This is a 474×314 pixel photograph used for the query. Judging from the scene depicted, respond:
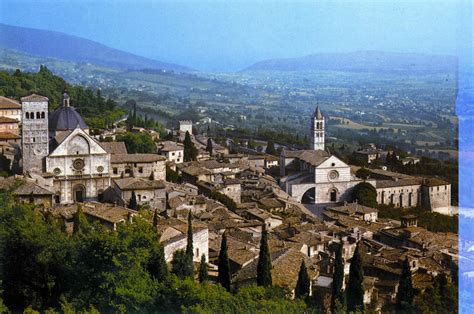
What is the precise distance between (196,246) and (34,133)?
23.5 feet

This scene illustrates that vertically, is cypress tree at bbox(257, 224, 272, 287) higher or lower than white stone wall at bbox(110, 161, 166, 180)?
lower

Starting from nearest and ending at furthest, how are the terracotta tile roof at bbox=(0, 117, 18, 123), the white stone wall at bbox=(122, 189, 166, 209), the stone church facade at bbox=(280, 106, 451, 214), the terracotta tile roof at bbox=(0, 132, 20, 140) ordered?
the white stone wall at bbox=(122, 189, 166, 209) → the terracotta tile roof at bbox=(0, 132, 20, 140) → the terracotta tile roof at bbox=(0, 117, 18, 123) → the stone church facade at bbox=(280, 106, 451, 214)

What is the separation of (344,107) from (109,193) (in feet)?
49.2

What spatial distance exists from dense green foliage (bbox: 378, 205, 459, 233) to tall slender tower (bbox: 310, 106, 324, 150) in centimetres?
625

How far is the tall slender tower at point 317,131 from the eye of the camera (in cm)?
2361

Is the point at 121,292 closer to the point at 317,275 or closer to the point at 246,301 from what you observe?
the point at 246,301

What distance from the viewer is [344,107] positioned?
27.9 m

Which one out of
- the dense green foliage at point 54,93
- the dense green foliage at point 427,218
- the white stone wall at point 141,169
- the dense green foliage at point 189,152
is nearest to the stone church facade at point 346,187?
the dense green foliage at point 427,218

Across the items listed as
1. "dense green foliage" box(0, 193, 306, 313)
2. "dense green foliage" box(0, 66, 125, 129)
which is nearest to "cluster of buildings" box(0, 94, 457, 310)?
"dense green foliage" box(0, 193, 306, 313)

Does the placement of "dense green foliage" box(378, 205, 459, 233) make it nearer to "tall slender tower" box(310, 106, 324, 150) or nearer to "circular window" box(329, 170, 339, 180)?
"circular window" box(329, 170, 339, 180)

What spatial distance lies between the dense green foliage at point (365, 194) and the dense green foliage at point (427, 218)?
1.16 ft

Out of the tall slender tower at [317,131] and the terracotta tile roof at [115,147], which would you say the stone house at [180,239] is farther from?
the tall slender tower at [317,131]

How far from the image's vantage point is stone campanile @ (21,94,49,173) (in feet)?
49.0

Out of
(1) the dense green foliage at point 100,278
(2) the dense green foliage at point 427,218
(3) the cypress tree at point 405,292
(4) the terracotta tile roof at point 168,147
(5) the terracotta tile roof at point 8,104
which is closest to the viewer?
(1) the dense green foliage at point 100,278
